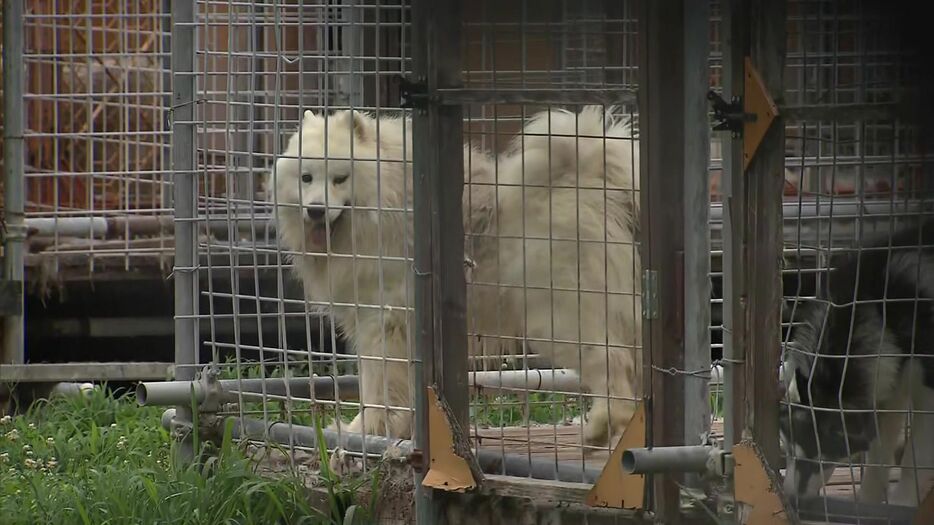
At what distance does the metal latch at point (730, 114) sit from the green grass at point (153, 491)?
1969 mm

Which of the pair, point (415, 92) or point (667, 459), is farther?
point (415, 92)

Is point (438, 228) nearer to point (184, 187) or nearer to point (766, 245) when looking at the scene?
point (766, 245)

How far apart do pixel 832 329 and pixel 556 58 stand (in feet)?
3.55

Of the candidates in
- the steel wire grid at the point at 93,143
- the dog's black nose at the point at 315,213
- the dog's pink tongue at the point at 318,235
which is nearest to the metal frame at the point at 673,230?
the dog's black nose at the point at 315,213

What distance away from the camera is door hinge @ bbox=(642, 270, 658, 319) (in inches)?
146

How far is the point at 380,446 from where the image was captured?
4910 mm

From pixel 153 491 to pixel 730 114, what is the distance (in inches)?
97.0

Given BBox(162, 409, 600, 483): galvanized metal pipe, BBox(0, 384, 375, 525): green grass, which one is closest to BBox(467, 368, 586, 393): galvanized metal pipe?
BBox(162, 409, 600, 483): galvanized metal pipe

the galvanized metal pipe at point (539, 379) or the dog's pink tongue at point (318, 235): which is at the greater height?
the dog's pink tongue at point (318, 235)

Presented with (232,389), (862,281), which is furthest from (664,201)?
(232,389)

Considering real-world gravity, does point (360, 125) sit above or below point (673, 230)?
above

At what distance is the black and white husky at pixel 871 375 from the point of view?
11.8 feet

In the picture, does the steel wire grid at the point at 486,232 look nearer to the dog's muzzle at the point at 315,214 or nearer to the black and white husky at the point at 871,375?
the dog's muzzle at the point at 315,214

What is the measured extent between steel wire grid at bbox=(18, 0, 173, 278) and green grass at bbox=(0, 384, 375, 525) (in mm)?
2437
